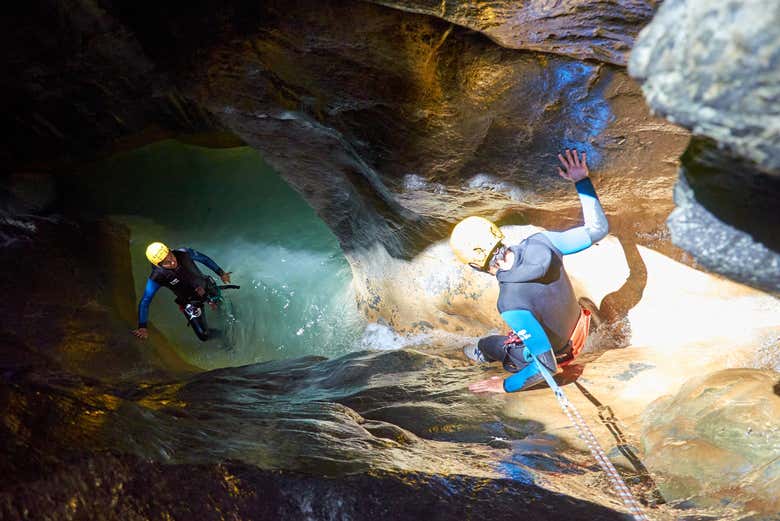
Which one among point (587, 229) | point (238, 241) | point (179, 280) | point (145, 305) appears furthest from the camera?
point (238, 241)

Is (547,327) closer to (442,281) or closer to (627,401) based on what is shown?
(627,401)

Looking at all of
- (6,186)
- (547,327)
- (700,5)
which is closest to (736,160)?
(700,5)

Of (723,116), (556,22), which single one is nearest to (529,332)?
(556,22)

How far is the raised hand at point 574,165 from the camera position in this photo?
323 centimetres

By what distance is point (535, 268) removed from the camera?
9.63 feet

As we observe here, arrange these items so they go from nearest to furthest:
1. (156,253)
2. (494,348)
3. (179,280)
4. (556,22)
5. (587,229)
A: 1. (556,22)
2. (587,229)
3. (494,348)
4. (156,253)
5. (179,280)

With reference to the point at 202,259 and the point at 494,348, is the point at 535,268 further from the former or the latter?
the point at 202,259

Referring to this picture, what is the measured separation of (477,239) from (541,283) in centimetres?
49

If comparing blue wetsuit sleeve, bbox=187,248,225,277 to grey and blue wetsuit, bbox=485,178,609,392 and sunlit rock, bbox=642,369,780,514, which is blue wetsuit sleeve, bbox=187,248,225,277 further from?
sunlit rock, bbox=642,369,780,514

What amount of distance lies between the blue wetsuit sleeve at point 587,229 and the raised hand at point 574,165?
134 mm

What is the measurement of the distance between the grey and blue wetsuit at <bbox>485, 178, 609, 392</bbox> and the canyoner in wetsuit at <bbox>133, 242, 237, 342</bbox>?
155 inches

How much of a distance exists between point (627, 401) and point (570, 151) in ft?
5.28

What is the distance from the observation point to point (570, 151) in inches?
131

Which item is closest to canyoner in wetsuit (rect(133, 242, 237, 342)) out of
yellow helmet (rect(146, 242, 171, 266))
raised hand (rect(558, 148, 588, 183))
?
yellow helmet (rect(146, 242, 171, 266))
